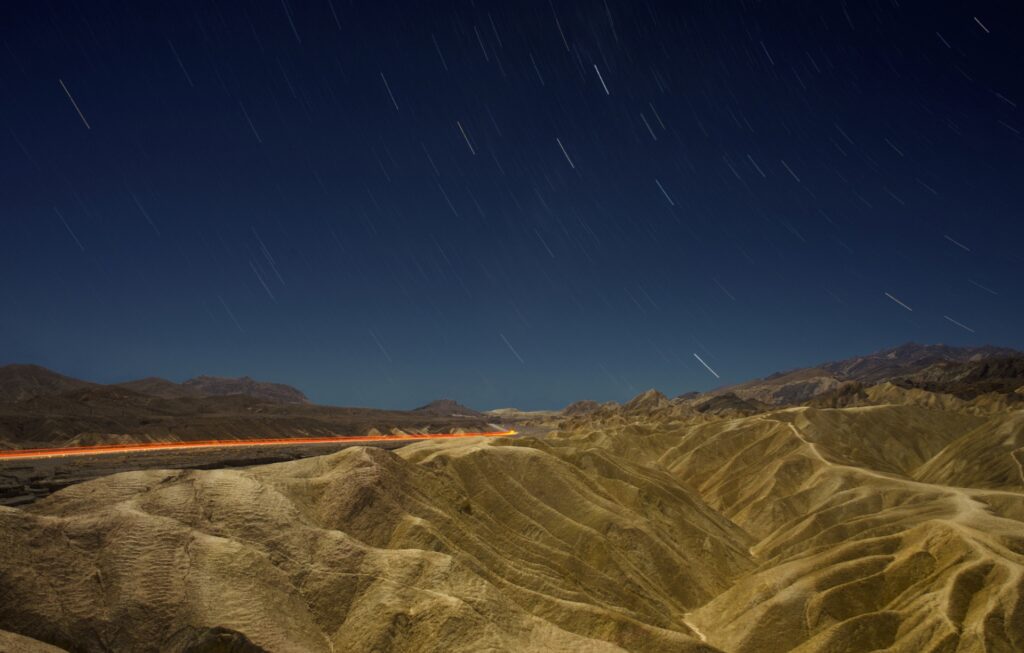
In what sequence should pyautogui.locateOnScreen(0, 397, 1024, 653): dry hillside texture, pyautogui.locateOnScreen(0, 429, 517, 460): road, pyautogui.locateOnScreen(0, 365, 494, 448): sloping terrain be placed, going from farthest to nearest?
1. pyautogui.locateOnScreen(0, 365, 494, 448): sloping terrain
2. pyautogui.locateOnScreen(0, 429, 517, 460): road
3. pyautogui.locateOnScreen(0, 397, 1024, 653): dry hillside texture

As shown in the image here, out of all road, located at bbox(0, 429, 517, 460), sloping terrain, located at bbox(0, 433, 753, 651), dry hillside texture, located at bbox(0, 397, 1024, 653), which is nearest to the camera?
sloping terrain, located at bbox(0, 433, 753, 651)

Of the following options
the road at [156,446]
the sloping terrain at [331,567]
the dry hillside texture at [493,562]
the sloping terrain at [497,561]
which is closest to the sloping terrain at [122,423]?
the road at [156,446]

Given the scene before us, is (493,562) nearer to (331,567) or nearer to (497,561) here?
(497,561)

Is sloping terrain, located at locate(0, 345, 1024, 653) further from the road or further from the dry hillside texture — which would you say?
the road

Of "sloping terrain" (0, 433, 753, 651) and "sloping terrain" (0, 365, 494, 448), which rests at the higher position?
"sloping terrain" (0, 365, 494, 448)

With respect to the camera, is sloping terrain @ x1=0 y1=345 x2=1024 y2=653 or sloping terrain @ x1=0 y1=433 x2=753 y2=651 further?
sloping terrain @ x1=0 y1=345 x2=1024 y2=653

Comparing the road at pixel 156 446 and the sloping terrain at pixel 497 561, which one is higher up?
the road at pixel 156 446

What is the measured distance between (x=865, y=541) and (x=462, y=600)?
37.5 m

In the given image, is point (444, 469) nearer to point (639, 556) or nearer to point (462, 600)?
point (639, 556)

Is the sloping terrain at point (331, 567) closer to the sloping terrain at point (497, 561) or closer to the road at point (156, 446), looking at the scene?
the sloping terrain at point (497, 561)

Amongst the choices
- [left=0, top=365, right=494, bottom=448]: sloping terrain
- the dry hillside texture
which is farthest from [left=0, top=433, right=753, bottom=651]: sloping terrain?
[left=0, top=365, right=494, bottom=448]: sloping terrain

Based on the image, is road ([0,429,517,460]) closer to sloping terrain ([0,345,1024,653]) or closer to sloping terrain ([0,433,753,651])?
sloping terrain ([0,345,1024,653])

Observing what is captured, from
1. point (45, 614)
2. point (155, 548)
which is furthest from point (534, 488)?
point (45, 614)

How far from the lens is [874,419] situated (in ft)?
405
